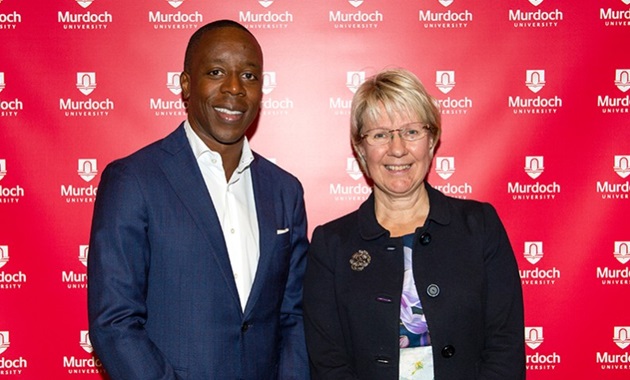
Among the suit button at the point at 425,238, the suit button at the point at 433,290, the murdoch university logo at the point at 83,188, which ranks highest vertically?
the murdoch university logo at the point at 83,188

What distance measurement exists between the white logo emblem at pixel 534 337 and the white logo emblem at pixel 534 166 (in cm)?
71

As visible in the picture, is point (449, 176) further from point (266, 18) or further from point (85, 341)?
point (85, 341)

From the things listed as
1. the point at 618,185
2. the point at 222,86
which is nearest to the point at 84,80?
the point at 222,86

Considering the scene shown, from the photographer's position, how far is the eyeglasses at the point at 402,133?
2.11m

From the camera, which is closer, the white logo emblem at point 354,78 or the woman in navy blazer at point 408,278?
the woman in navy blazer at point 408,278

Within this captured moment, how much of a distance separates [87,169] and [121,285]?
1.18 metres

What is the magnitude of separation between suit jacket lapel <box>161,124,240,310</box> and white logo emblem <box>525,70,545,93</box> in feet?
5.42

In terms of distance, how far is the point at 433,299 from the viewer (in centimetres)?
202

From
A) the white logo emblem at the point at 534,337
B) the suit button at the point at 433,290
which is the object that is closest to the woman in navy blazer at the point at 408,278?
the suit button at the point at 433,290

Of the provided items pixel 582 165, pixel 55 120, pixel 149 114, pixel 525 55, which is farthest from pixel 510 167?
pixel 55 120

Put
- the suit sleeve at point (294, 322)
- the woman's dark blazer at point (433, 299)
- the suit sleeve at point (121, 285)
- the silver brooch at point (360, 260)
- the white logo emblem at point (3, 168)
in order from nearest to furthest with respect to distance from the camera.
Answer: the suit sleeve at point (121, 285) < the woman's dark blazer at point (433, 299) < the silver brooch at point (360, 260) < the suit sleeve at point (294, 322) < the white logo emblem at point (3, 168)

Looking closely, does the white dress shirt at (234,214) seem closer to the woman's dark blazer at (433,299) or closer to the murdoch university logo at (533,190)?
Answer: the woman's dark blazer at (433,299)

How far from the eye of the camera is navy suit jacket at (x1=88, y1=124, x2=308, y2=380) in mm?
1937

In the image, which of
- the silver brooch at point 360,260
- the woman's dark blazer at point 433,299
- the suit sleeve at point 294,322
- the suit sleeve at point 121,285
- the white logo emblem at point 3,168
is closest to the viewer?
the suit sleeve at point 121,285
